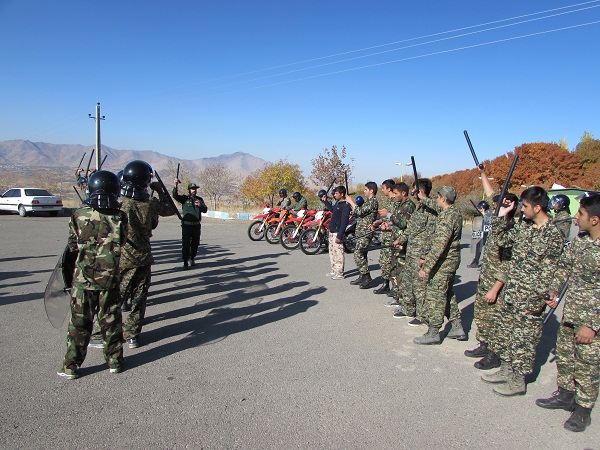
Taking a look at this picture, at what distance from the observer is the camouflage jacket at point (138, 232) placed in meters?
4.44

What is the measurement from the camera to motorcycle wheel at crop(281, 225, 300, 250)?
1161 cm

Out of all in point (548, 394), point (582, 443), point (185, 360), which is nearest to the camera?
point (582, 443)

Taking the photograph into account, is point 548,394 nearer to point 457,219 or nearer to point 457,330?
point 457,330

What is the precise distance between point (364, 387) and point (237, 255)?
7213 mm

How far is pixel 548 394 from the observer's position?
3619 millimetres

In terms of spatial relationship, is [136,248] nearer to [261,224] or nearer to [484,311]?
[484,311]

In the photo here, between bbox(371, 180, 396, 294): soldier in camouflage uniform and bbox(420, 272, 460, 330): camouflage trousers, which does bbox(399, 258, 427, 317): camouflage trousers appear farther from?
bbox(371, 180, 396, 294): soldier in camouflage uniform

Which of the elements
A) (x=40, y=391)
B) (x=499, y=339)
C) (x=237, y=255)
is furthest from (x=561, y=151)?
(x=40, y=391)

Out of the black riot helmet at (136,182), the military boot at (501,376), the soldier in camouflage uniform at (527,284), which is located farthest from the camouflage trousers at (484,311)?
the black riot helmet at (136,182)

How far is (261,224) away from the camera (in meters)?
13.4

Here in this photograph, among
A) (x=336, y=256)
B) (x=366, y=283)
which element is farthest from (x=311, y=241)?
(x=366, y=283)

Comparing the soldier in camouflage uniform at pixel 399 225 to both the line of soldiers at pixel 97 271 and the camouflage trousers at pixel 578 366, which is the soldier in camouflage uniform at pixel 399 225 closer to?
the camouflage trousers at pixel 578 366

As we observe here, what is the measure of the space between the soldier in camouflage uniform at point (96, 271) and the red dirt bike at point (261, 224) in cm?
877

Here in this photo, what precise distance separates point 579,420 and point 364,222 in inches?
187
